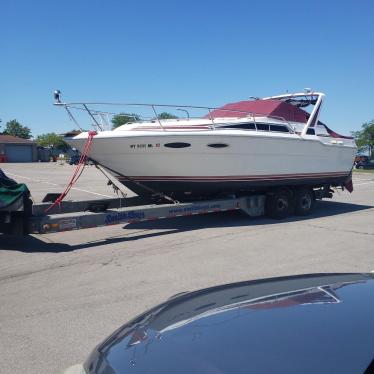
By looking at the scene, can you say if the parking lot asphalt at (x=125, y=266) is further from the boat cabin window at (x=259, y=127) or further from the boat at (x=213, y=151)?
the boat cabin window at (x=259, y=127)

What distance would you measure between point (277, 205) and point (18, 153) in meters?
66.4

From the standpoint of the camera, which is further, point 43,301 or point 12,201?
point 12,201

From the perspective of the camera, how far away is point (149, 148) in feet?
30.9

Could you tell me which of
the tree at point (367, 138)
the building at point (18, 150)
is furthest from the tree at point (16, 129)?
the tree at point (367, 138)

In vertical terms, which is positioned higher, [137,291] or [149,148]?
[149,148]

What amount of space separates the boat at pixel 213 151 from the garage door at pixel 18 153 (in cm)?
6451

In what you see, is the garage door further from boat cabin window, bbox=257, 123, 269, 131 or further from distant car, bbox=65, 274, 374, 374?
distant car, bbox=65, 274, 374, 374

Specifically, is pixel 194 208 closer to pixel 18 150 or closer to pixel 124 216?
pixel 124 216

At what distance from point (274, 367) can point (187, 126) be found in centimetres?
851

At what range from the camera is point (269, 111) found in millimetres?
11367

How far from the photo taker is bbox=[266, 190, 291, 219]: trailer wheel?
11180 mm

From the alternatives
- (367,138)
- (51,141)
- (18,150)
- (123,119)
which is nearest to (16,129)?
(51,141)

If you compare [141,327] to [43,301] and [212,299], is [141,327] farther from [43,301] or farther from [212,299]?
[43,301]

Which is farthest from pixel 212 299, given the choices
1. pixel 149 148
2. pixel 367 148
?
pixel 367 148
